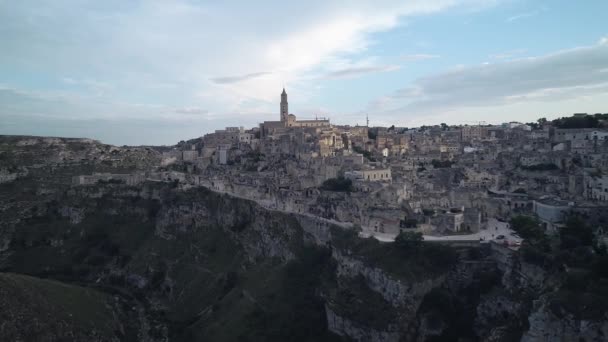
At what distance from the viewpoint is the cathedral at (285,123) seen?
279 feet

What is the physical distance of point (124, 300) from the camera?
49.6 meters

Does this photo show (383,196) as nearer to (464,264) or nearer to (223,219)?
(464,264)

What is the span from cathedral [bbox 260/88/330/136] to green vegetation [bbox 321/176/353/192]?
30.9 m

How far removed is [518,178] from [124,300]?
41123 mm

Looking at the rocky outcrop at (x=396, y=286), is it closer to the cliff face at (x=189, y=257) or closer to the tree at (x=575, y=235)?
the cliff face at (x=189, y=257)

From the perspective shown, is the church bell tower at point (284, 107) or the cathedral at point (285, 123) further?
the church bell tower at point (284, 107)

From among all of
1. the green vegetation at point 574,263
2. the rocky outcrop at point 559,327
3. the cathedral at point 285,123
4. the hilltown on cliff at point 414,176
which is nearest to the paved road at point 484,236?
the hilltown on cliff at point 414,176

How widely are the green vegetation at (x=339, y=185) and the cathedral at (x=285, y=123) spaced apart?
30.9 metres

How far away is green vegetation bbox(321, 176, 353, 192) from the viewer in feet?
167

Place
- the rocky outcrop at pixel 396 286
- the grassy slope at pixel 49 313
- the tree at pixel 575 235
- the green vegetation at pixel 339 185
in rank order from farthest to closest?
the green vegetation at pixel 339 185 < the grassy slope at pixel 49 313 < the rocky outcrop at pixel 396 286 < the tree at pixel 575 235

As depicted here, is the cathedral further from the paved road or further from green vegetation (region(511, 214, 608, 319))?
green vegetation (region(511, 214, 608, 319))

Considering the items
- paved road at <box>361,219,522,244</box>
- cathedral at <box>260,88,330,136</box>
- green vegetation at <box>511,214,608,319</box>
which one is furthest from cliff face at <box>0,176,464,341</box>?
cathedral at <box>260,88,330,136</box>

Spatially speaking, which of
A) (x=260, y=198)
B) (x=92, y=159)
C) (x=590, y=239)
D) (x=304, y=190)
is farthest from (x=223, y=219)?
(x=92, y=159)

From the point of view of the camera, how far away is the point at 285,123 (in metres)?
86.8
